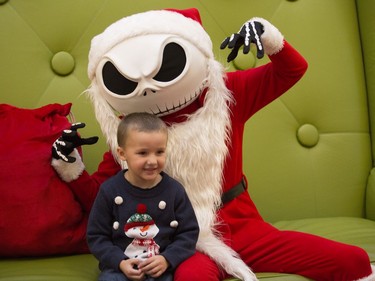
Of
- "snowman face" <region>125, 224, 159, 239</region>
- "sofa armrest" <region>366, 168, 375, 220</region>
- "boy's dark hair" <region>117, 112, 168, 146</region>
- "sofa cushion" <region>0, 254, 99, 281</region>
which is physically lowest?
"sofa cushion" <region>0, 254, 99, 281</region>

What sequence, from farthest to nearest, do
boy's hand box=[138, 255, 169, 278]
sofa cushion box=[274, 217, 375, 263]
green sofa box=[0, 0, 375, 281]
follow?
green sofa box=[0, 0, 375, 281] < sofa cushion box=[274, 217, 375, 263] < boy's hand box=[138, 255, 169, 278]

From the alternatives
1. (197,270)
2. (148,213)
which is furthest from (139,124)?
(197,270)

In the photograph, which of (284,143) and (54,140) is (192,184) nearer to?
(54,140)

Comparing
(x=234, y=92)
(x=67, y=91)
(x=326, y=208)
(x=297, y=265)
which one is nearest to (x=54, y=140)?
(x=67, y=91)

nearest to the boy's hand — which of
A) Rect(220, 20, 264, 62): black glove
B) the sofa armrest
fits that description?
Rect(220, 20, 264, 62): black glove

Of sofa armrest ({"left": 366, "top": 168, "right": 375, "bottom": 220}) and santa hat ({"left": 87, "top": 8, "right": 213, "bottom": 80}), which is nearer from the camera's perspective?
santa hat ({"left": 87, "top": 8, "right": 213, "bottom": 80})

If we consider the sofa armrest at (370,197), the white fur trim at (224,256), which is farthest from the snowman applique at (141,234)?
the sofa armrest at (370,197)

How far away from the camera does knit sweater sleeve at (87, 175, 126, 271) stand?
916mm

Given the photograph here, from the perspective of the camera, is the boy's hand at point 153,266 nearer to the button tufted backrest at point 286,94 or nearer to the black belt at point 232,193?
the black belt at point 232,193

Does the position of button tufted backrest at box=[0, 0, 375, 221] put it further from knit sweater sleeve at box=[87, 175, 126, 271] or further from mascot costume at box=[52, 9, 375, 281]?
knit sweater sleeve at box=[87, 175, 126, 271]

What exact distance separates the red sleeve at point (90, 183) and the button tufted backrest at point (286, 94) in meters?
0.16

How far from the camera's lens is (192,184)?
1.04 m

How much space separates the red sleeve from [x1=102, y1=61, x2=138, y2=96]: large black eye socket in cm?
19

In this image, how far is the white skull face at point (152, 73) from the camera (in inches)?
37.8
